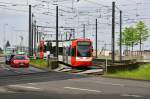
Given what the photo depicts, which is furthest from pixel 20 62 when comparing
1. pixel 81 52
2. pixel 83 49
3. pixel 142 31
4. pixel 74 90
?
pixel 142 31

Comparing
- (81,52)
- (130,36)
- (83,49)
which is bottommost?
(81,52)

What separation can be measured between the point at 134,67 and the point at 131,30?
59.3m

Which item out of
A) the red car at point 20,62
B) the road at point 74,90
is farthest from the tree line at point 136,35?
the road at point 74,90

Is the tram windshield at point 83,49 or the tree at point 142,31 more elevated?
the tree at point 142,31

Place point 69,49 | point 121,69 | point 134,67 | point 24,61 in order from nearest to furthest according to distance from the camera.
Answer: point 121,69 < point 134,67 < point 69,49 < point 24,61

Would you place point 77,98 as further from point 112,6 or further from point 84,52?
point 112,6

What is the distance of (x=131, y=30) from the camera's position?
106 m

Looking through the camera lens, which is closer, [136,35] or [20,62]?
[20,62]

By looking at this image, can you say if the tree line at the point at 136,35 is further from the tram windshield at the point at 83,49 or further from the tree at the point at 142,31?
the tram windshield at the point at 83,49

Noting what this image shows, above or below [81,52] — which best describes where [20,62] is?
below

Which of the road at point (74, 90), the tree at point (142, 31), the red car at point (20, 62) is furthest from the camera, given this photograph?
the tree at point (142, 31)

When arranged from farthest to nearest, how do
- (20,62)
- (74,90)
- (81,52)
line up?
(20,62)
(81,52)
(74,90)

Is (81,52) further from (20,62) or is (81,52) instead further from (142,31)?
(142,31)

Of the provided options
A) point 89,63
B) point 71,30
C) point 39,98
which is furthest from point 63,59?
point 39,98
